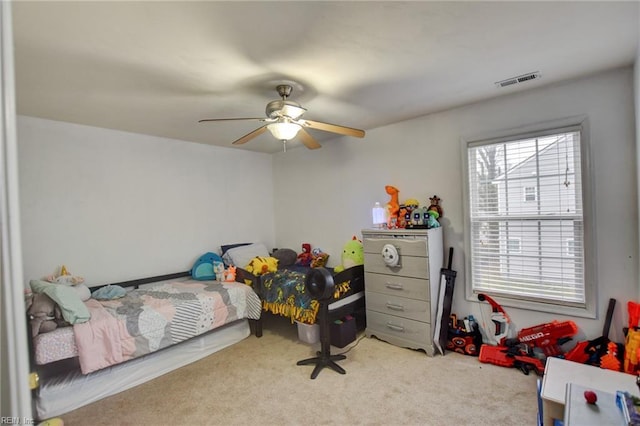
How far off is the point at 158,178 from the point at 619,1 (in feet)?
13.4

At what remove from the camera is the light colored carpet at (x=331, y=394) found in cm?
200

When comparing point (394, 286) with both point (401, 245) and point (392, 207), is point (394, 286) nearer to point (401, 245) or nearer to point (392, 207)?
point (401, 245)

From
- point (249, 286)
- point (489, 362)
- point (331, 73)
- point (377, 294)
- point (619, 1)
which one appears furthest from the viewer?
point (249, 286)

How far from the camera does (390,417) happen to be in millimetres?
1975

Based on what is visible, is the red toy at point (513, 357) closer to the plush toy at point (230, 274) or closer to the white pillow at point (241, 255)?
the plush toy at point (230, 274)

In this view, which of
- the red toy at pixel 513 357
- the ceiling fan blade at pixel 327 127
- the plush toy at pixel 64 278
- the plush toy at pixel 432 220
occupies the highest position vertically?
the ceiling fan blade at pixel 327 127

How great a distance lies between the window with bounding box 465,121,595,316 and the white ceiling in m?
0.54

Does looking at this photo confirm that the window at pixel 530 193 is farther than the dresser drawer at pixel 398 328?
No

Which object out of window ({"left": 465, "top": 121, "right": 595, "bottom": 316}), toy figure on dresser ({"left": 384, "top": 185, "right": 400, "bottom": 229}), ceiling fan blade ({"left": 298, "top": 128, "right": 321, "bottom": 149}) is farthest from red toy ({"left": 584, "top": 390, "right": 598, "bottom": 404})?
ceiling fan blade ({"left": 298, "top": 128, "right": 321, "bottom": 149})

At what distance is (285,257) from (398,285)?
176cm

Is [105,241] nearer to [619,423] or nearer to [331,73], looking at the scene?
[331,73]

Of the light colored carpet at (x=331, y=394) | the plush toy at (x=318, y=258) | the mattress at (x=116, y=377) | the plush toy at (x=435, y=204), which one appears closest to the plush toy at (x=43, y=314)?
the mattress at (x=116, y=377)

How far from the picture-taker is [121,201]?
10.9 ft

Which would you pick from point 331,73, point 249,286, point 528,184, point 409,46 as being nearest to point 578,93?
point 528,184
